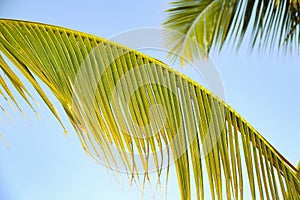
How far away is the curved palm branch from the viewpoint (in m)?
1.08

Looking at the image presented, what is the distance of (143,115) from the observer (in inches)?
45.7

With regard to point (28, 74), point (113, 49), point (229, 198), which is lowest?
point (229, 198)

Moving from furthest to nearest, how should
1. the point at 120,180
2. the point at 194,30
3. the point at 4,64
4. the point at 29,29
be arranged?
1. the point at 194,30
2. the point at 29,29
3. the point at 4,64
4. the point at 120,180

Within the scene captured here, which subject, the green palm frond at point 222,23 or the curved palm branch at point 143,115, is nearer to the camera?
the curved palm branch at point 143,115

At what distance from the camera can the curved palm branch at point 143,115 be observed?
3.53 ft

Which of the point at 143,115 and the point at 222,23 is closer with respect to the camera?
the point at 143,115

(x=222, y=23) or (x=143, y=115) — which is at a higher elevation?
(x=222, y=23)

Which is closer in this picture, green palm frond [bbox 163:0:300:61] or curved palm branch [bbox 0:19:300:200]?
curved palm branch [bbox 0:19:300:200]

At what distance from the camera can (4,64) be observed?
108 cm

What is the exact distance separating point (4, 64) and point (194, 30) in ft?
9.38

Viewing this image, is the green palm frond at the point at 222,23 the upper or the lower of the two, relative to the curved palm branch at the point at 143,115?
upper

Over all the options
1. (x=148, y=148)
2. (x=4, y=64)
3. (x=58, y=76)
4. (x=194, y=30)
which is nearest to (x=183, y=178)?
(x=148, y=148)

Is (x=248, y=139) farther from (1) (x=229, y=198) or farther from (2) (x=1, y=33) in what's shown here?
(2) (x=1, y=33)

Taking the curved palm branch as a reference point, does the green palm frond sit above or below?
above
